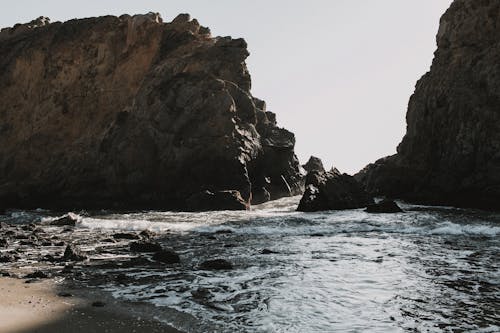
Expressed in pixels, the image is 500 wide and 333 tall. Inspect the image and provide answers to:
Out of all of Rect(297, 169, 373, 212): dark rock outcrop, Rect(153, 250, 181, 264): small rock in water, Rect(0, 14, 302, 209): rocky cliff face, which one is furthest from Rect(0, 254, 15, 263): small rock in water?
Rect(0, 14, 302, 209): rocky cliff face

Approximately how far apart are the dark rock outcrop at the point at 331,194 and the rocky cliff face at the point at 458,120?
5230mm

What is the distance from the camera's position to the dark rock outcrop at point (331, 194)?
3238 centimetres

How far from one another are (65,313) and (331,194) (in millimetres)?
26175

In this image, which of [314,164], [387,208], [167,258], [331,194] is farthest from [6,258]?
[314,164]

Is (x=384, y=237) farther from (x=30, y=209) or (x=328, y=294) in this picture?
(x=30, y=209)

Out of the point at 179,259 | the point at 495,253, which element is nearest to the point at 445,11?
the point at 495,253

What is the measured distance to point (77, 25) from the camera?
51.7 meters

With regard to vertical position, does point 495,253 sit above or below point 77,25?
below

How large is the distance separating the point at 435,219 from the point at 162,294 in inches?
696

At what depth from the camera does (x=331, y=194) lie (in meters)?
32.8

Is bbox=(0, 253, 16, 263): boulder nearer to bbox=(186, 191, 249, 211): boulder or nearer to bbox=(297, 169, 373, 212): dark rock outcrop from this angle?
bbox=(186, 191, 249, 211): boulder

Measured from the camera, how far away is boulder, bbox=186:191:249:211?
3512 cm

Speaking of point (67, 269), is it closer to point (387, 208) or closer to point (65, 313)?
point (65, 313)

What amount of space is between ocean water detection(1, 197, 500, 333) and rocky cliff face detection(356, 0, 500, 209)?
34.9 feet
